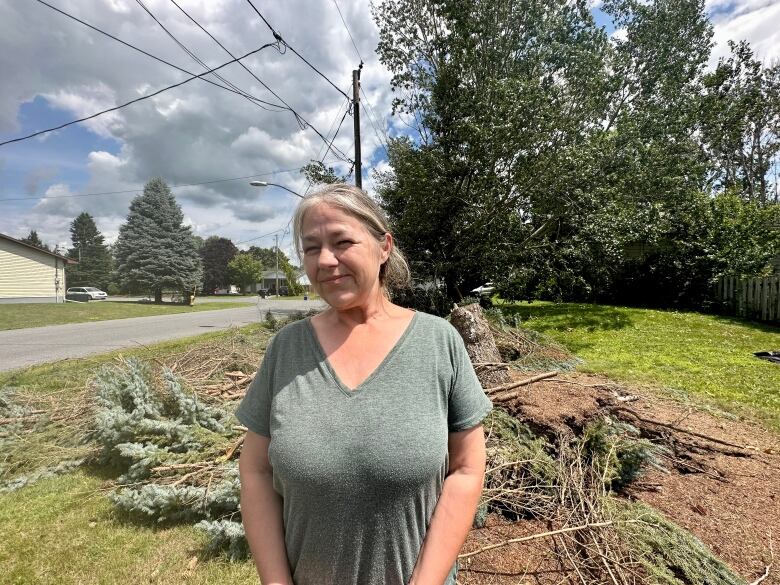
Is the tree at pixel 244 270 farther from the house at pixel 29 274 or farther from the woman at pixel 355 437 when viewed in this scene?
the woman at pixel 355 437

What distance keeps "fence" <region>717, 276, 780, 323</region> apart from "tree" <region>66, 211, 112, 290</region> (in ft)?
222

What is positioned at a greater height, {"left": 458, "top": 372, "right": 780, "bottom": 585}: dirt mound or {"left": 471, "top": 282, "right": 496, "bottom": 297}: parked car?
{"left": 471, "top": 282, "right": 496, "bottom": 297}: parked car

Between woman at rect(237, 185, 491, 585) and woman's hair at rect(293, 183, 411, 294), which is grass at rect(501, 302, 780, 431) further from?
woman's hair at rect(293, 183, 411, 294)

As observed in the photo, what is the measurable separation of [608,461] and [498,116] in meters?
9.07

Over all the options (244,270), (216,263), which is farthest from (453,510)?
(216,263)

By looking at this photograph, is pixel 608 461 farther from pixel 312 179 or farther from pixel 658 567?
pixel 312 179

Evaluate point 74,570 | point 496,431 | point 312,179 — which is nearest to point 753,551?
point 496,431

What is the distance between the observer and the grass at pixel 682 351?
18.0 ft

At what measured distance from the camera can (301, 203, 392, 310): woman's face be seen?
122 cm

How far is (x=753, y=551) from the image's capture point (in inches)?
89.0

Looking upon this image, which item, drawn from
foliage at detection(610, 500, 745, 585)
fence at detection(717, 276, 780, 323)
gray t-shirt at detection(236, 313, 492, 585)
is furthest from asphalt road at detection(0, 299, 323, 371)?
fence at detection(717, 276, 780, 323)

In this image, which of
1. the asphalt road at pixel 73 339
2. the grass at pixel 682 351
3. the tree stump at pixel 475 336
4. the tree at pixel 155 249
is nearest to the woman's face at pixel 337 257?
the tree stump at pixel 475 336

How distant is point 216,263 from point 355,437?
229 feet

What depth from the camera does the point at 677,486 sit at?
2.91 m
